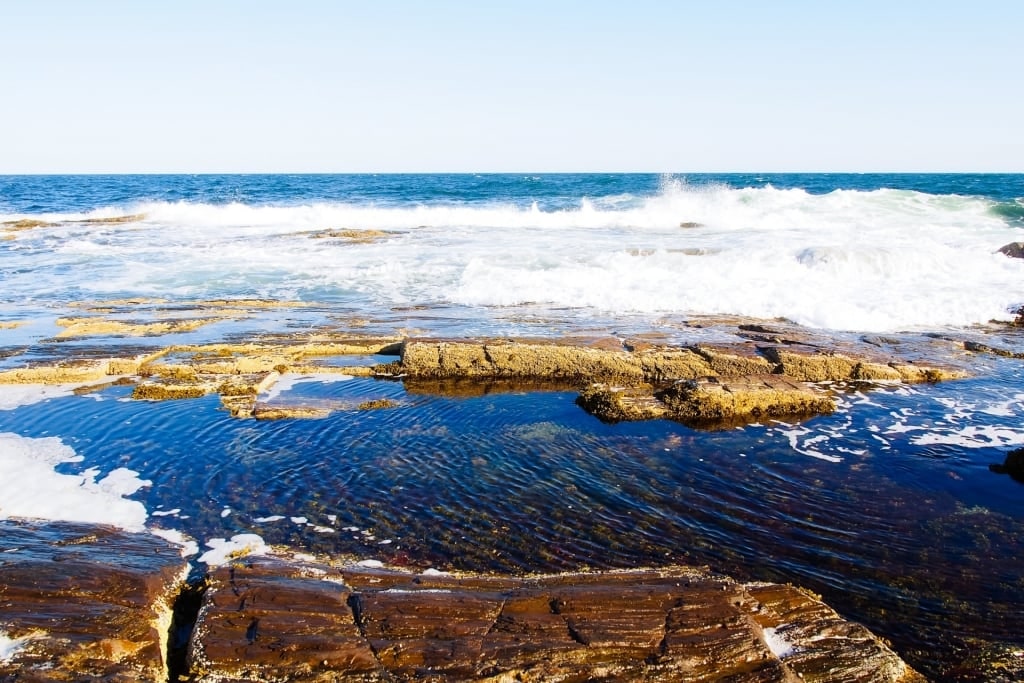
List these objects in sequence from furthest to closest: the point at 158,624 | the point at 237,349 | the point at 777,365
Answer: the point at 237,349
the point at 777,365
the point at 158,624

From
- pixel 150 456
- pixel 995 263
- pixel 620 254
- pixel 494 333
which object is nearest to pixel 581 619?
pixel 150 456

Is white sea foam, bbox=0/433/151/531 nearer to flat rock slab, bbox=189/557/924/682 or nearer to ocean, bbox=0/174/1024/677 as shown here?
ocean, bbox=0/174/1024/677

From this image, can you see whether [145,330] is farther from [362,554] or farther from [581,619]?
[581,619]

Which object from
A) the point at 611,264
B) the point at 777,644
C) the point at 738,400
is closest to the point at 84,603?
the point at 777,644

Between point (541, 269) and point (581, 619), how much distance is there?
14986 millimetres

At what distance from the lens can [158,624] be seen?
3674mm

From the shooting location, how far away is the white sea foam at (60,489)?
5.50 m

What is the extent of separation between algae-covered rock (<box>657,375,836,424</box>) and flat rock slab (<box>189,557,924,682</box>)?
3.81 metres

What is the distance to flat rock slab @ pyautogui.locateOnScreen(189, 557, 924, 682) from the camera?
10.9ft

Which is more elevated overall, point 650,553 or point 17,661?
point 17,661

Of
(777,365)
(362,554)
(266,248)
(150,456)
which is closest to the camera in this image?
(362,554)

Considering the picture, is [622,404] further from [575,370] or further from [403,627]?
[403,627]

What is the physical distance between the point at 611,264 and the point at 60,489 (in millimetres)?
13976

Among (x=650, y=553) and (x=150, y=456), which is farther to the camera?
(x=150, y=456)
